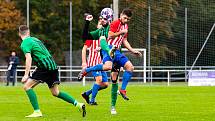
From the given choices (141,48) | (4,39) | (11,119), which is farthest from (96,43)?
(4,39)

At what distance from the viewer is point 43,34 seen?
4925 centimetres

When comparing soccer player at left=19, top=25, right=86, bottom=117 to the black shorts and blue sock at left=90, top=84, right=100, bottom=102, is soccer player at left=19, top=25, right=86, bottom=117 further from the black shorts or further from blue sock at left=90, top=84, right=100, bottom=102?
blue sock at left=90, top=84, right=100, bottom=102

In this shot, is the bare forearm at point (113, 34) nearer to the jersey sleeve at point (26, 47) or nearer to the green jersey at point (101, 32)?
the green jersey at point (101, 32)

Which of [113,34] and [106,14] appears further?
[113,34]

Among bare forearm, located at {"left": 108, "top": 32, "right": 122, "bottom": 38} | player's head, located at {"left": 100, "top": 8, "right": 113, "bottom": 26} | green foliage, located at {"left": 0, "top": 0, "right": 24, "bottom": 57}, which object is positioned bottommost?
bare forearm, located at {"left": 108, "top": 32, "right": 122, "bottom": 38}

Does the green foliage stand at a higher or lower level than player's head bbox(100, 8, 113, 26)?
higher

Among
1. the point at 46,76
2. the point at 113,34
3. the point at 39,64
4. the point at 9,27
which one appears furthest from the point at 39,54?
the point at 9,27

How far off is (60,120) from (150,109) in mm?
3590

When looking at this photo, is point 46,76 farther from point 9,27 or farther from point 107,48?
point 9,27

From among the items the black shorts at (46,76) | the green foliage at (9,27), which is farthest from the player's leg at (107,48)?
the green foliage at (9,27)

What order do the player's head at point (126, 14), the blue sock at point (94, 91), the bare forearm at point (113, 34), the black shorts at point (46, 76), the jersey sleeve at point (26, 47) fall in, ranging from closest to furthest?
the jersey sleeve at point (26, 47) < the black shorts at point (46, 76) < the player's head at point (126, 14) < the bare forearm at point (113, 34) < the blue sock at point (94, 91)

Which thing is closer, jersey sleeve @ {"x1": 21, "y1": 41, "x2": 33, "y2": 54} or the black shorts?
jersey sleeve @ {"x1": 21, "y1": 41, "x2": 33, "y2": 54}

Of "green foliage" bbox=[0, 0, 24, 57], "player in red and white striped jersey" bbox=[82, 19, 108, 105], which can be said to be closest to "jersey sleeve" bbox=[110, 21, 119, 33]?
"player in red and white striped jersey" bbox=[82, 19, 108, 105]

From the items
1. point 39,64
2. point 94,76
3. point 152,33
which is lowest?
point 94,76
